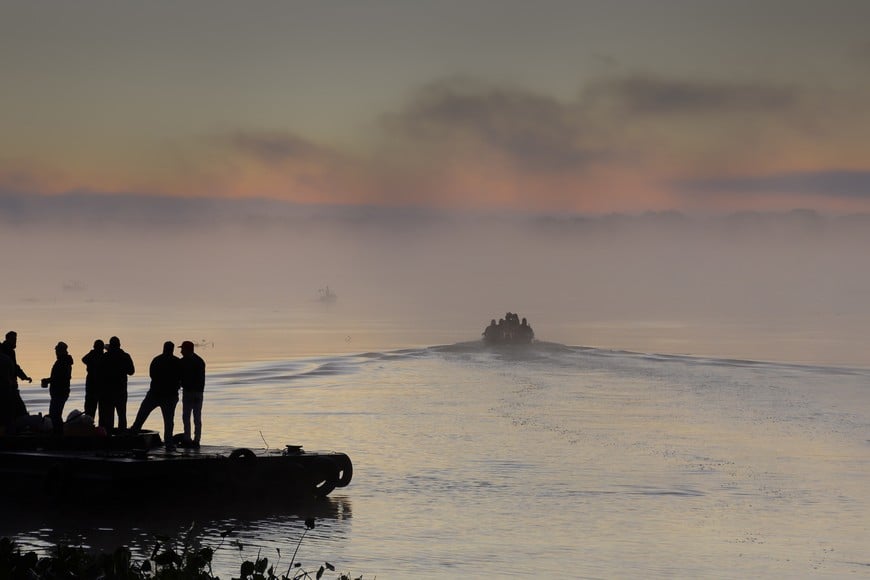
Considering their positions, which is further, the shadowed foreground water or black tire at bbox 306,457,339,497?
black tire at bbox 306,457,339,497

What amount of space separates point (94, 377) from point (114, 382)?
1.44ft

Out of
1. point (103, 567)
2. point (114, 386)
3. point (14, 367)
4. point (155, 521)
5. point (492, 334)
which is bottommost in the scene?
point (155, 521)

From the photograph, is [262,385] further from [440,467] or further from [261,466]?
[261,466]

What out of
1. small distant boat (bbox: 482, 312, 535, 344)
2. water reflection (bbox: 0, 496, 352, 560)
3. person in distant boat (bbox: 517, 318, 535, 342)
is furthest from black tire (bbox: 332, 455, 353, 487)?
person in distant boat (bbox: 517, 318, 535, 342)

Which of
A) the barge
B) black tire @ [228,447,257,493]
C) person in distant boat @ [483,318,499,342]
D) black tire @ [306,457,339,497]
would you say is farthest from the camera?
person in distant boat @ [483,318,499,342]

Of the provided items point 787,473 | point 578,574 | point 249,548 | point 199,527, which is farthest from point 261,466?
point 787,473

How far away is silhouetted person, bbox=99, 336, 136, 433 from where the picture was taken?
2525 cm

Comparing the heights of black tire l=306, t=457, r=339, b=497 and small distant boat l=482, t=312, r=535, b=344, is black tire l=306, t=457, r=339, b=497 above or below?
below

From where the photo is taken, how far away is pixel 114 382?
83.5 ft

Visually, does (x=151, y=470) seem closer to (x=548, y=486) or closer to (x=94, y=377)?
(x=94, y=377)

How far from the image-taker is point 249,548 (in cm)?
1842

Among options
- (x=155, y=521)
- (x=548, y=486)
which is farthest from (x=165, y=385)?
(x=548, y=486)

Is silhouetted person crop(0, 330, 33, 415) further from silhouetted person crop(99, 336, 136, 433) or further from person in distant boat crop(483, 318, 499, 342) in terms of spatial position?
person in distant boat crop(483, 318, 499, 342)

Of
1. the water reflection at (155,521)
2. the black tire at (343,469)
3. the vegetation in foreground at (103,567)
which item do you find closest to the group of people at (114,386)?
the water reflection at (155,521)
